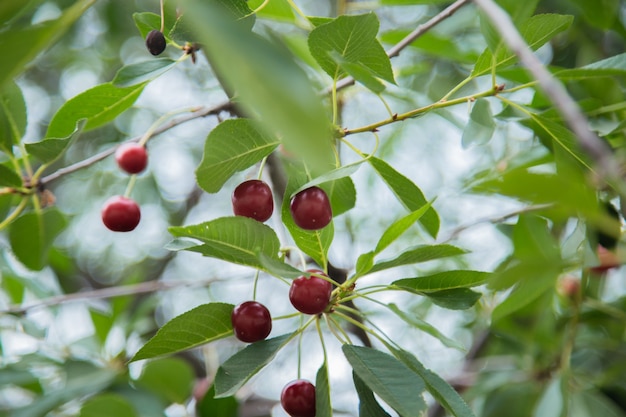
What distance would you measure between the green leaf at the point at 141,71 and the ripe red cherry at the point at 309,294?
41 cm

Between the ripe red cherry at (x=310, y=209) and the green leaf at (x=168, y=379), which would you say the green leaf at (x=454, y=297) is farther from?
the green leaf at (x=168, y=379)

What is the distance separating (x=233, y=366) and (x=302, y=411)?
5.6 inches

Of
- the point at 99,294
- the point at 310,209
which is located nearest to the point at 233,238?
the point at 310,209

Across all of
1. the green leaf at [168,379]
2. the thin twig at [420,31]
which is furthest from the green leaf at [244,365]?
the green leaf at [168,379]

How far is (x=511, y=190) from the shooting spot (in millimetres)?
491

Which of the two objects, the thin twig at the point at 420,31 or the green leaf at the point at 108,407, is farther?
the green leaf at the point at 108,407

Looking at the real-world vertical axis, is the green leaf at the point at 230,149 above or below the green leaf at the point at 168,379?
above

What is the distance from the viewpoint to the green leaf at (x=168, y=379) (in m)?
1.69

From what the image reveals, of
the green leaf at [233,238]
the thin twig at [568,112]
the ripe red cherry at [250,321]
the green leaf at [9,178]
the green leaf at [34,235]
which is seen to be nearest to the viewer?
the thin twig at [568,112]

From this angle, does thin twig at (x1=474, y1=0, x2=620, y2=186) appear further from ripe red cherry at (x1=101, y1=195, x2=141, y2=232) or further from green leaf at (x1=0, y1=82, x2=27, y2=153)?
green leaf at (x1=0, y1=82, x2=27, y2=153)

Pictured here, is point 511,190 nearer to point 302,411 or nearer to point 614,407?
point 302,411

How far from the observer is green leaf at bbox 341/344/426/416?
867 mm

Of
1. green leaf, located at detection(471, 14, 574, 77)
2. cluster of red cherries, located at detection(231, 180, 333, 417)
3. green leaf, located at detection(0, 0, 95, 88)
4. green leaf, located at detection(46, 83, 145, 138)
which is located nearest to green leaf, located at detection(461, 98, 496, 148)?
green leaf, located at detection(471, 14, 574, 77)

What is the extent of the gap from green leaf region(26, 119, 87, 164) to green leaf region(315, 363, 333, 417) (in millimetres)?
541
